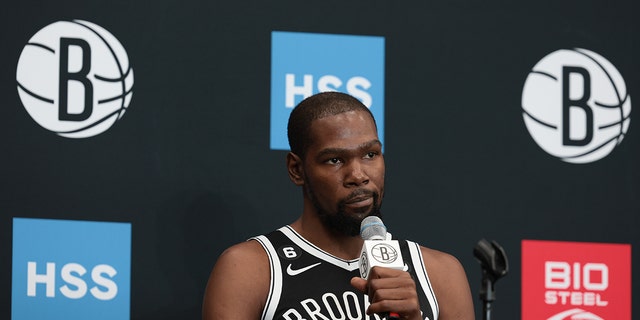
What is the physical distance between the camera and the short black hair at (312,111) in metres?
2.36

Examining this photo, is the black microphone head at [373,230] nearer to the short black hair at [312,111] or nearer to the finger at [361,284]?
the finger at [361,284]

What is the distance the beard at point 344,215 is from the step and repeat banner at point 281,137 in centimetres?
46

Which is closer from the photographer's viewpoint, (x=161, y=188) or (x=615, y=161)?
(x=161, y=188)

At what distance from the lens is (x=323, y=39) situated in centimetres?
286

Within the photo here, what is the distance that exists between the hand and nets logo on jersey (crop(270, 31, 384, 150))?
3.29ft

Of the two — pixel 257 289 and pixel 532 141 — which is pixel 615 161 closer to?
pixel 532 141

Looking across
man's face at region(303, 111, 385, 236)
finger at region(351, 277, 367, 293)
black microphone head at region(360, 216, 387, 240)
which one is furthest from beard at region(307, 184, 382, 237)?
finger at region(351, 277, 367, 293)

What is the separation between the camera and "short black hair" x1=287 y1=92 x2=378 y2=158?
2.36 meters

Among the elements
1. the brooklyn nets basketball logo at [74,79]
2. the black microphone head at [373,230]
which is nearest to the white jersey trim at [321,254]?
the black microphone head at [373,230]

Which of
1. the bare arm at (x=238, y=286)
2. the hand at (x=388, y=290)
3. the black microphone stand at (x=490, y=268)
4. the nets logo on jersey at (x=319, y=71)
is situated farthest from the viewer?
the nets logo on jersey at (x=319, y=71)

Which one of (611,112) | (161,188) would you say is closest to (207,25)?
(161,188)

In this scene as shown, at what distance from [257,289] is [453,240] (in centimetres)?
87

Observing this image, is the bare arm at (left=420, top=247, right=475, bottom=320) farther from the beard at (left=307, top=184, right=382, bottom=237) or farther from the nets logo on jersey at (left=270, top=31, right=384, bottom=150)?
the nets logo on jersey at (left=270, top=31, right=384, bottom=150)

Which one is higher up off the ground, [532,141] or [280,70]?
[280,70]
